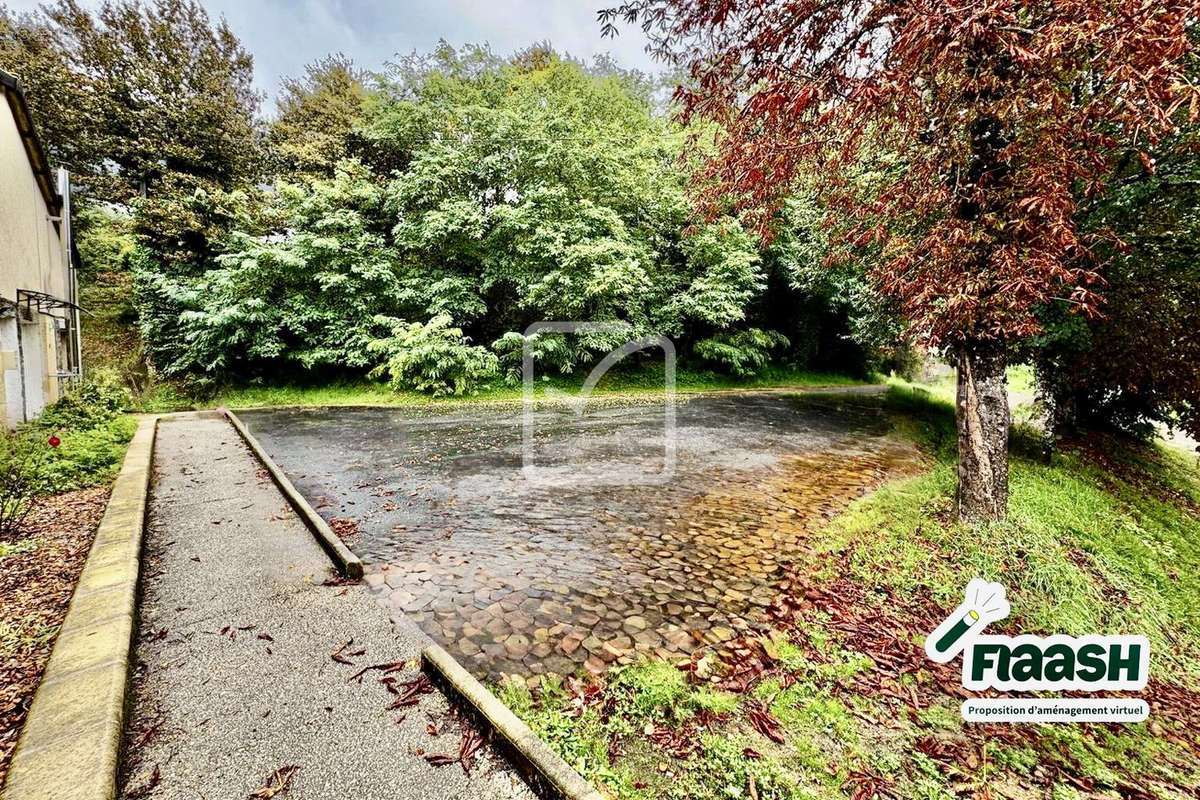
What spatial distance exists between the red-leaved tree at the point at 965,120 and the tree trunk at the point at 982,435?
0.05 ft

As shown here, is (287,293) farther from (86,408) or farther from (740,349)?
(740,349)

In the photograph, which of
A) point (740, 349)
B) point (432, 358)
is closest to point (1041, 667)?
point (432, 358)

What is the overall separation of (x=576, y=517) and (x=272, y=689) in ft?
9.99

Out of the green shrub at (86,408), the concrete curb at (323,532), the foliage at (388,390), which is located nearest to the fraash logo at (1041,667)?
the concrete curb at (323,532)

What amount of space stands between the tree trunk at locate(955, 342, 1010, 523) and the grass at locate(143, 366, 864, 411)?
12266 mm

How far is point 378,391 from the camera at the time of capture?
1502cm

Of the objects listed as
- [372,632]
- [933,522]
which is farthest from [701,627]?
[933,522]

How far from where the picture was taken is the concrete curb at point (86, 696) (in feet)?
5.87

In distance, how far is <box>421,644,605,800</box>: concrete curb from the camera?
1831 millimetres

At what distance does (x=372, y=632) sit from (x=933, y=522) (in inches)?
200

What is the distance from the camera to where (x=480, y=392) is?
1529 cm

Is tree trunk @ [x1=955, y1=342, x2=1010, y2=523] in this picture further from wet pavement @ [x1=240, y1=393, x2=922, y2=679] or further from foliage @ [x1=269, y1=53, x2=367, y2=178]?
foliage @ [x1=269, y1=53, x2=367, y2=178]

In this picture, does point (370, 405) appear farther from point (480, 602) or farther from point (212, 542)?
A: point (480, 602)

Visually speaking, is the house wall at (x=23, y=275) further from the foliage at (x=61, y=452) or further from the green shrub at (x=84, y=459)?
the green shrub at (x=84, y=459)
